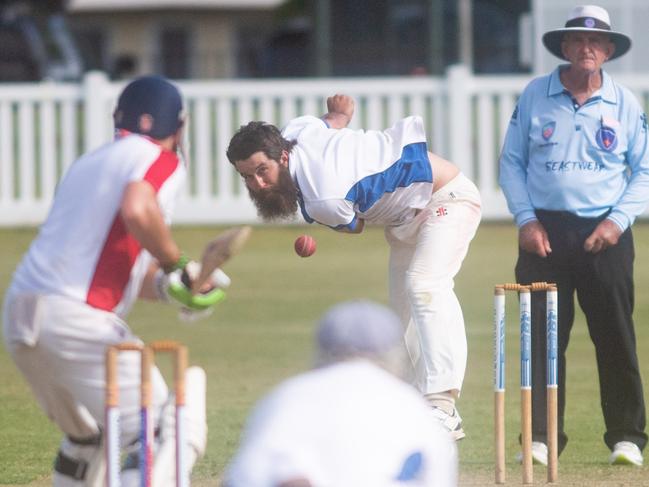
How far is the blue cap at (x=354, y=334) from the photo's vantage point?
429 cm

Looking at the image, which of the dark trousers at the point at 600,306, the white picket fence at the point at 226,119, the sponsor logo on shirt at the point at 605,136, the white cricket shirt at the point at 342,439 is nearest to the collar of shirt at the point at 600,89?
the sponsor logo on shirt at the point at 605,136

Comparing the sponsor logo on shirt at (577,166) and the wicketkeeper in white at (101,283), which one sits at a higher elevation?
the sponsor logo on shirt at (577,166)

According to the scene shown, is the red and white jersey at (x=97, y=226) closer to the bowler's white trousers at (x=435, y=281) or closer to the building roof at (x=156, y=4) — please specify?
the bowler's white trousers at (x=435, y=281)

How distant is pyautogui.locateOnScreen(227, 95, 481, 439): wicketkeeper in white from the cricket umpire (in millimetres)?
359

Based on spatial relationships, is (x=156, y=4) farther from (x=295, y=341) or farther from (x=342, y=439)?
(x=342, y=439)

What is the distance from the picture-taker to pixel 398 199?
24.7ft

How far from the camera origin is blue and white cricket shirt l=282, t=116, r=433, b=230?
7.20m

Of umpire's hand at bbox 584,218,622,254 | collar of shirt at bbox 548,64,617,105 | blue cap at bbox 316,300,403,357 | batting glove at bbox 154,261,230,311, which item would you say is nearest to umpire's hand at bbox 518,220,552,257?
umpire's hand at bbox 584,218,622,254

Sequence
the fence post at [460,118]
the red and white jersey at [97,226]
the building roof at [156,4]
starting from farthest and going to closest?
the building roof at [156,4] → the fence post at [460,118] → the red and white jersey at [97,226]

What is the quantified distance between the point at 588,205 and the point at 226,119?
11.0 m

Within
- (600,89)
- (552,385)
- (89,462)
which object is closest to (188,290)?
(89,462)

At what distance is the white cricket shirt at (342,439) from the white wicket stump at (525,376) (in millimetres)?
2536

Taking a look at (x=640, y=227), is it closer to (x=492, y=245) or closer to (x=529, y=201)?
(x=492, y=245)

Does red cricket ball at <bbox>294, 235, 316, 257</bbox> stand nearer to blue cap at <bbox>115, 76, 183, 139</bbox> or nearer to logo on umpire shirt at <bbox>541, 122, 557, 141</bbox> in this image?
logo on umpire shirt at <bbox>541, 122, 557, 141</bbox>
